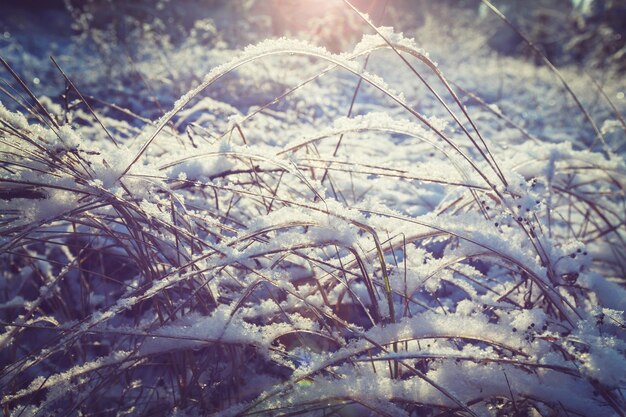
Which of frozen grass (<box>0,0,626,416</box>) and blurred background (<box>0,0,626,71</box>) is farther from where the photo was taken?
blurred background (<box>0,0,626,71</box>)

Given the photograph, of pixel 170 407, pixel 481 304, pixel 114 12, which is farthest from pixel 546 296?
pixel 114 12

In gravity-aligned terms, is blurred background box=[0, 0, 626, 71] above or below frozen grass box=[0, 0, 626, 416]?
above

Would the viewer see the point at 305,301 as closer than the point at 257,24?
Yes

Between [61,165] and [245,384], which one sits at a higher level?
[61,165]

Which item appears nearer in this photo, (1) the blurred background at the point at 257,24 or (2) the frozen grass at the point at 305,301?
(2) the frozen grass at the point at 305,301

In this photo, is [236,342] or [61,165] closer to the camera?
[236,342]

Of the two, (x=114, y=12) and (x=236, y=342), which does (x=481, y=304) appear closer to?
(x=236, y=342)

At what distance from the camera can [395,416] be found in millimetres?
705

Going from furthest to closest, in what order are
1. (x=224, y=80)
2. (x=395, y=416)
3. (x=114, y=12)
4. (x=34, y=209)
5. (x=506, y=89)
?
1. (x=114, y=12)
2. (x=506, y=89)
3. (x=224, y=80)
4. (x=34, y=209)
5. (x=395, y=416)

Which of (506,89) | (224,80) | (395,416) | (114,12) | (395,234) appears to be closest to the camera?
(395,416)

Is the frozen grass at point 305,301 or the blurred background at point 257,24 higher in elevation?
the blurred background at point 257,24

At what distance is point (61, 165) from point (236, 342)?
0.53 metres

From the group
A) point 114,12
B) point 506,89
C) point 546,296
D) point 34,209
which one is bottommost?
point 546,296

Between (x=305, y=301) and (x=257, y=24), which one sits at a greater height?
(x=257, y=24)
